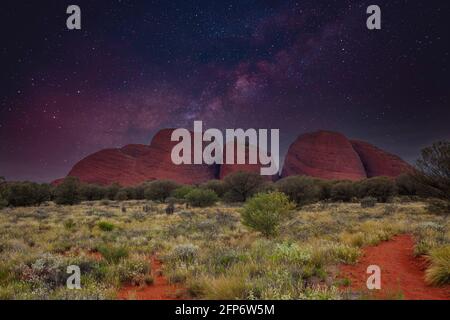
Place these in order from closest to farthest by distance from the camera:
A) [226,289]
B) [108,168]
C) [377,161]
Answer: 1. [226,289]
2. [377,161]
3. [108,168]

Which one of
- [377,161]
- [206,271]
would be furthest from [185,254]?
[377,161]

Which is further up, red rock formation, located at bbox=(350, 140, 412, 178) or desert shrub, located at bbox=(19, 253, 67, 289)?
red rock formation, located at bbox=(350, 140, 412, 178)

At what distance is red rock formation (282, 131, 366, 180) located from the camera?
118812mm

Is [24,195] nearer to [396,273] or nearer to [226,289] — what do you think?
[226,289]

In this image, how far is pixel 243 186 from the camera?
4550 centimetres

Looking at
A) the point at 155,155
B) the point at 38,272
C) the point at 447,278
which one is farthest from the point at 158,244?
the point at 155,155

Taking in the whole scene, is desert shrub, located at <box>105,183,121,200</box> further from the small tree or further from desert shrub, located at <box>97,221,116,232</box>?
the small tree

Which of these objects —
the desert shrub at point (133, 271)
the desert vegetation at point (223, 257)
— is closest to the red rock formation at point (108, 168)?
the desert vegetation at point (223, 257)

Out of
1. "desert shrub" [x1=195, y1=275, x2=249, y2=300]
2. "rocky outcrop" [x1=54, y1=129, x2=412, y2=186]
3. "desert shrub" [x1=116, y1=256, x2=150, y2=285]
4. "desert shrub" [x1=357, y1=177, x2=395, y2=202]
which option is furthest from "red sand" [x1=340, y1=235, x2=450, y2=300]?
"rocky outcrop" [x1=54, y1=129, x2=412, y2=186]

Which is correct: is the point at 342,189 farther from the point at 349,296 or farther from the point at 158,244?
the point at 349,296

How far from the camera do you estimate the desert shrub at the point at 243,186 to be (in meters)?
45.0

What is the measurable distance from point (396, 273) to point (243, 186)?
3814cm

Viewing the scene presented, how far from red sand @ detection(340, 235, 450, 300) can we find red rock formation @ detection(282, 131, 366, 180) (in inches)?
4394
